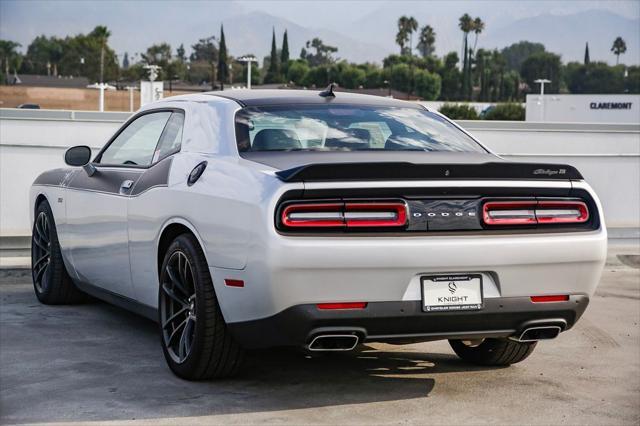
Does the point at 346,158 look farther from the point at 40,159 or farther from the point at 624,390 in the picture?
the point at 40,159

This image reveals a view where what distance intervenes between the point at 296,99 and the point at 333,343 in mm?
1715

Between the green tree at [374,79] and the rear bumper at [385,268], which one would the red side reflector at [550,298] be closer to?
the rear bumper at [385,268]

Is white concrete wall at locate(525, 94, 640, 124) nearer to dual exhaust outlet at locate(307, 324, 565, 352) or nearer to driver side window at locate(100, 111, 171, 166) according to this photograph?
driver side window at locate(100, 111, 171, 166)

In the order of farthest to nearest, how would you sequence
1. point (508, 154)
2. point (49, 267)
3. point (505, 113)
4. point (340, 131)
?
point (505, 113), point (508, 154), point (49, 267), point (340, 131)

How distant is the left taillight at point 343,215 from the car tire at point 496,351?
149 centimetres

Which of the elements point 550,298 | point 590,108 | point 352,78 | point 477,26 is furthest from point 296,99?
point 352,78

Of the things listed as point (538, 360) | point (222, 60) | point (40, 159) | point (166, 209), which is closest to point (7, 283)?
point (166, 209)

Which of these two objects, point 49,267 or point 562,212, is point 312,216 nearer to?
point 562,212

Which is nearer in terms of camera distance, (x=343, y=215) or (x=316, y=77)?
(x=343, y=215)

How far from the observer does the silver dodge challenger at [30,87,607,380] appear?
5215 mm

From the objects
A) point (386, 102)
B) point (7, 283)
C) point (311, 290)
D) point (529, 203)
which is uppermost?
point (386, 102)

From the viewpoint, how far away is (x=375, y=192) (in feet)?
17.2

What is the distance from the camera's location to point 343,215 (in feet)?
17.2

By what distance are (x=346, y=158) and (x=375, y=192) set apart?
46 centimetres
